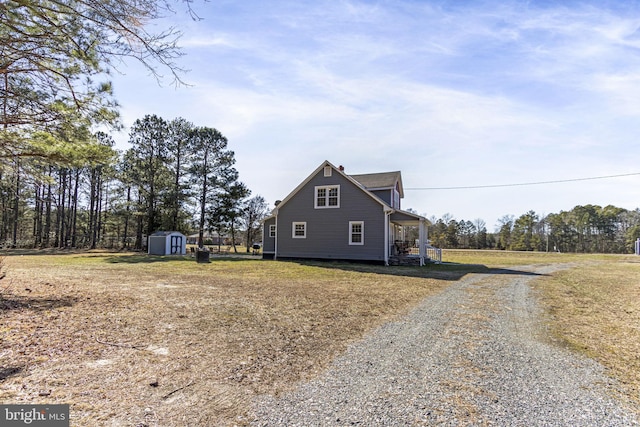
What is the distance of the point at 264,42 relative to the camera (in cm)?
864

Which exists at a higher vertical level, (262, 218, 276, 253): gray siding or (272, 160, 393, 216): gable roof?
(272, 160, 393, 216): gable roof

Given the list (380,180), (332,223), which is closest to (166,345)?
(332,223)

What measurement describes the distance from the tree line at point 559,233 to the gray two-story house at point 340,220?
1283 inches

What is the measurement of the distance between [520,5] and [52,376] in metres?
11.5

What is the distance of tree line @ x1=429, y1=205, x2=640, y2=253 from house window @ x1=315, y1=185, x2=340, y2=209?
34942 mm

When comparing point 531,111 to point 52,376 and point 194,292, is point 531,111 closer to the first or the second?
point 194,292

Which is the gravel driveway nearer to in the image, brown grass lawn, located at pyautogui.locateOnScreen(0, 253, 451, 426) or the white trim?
brown grass lawn, located at pyautogui.locateOnScreen(0, 253, 451, 426)

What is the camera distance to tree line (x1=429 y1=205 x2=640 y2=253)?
168 feet

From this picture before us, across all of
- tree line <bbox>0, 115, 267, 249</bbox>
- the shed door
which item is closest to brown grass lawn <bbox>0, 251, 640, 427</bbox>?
the shed door

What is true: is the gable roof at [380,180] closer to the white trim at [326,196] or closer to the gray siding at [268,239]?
the white trim at [326,196]

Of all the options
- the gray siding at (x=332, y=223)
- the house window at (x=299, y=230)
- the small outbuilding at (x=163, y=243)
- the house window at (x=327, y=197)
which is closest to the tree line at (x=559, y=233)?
the gray siding at (x=332, y=223)

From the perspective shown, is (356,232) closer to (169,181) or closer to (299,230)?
(299,230)

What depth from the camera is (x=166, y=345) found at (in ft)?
14.2

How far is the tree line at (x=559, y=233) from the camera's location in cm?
5125
